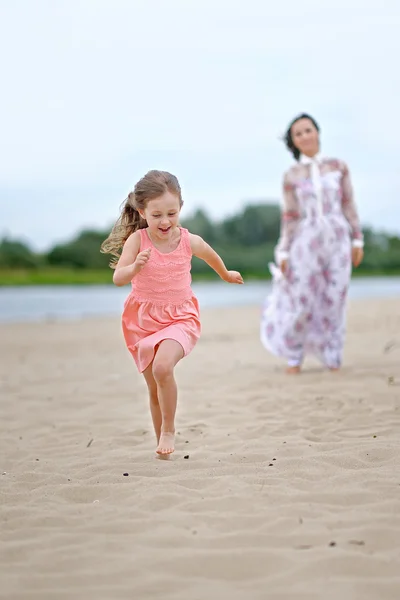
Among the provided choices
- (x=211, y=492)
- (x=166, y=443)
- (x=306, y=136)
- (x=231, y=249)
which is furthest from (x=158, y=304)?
(x=231, y=249)

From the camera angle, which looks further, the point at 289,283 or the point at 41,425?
the point at 289,283

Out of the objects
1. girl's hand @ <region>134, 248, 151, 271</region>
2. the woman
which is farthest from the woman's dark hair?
girl's hand @ <region>134, 248, 151, 271</region>

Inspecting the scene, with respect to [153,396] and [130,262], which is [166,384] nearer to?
[153,396]

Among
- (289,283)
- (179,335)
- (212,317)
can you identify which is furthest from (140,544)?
(212,317)

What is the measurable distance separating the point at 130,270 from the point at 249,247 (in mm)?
31289

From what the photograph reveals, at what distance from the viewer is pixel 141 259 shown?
3609mm

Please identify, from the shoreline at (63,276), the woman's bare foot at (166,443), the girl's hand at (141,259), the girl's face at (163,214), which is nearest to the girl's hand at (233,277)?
the girl's face at (163,214)

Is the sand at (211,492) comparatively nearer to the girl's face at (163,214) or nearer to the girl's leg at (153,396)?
the girl's leg at (153,396)

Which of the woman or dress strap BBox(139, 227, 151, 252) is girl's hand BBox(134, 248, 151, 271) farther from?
the woman

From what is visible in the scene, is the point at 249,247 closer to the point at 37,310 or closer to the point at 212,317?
the point at 37,310

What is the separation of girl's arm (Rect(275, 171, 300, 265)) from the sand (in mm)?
1094

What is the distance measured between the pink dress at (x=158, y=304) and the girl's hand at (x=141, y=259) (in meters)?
0.20

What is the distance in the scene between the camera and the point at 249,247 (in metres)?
34.8

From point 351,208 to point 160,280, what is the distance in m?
3.23
